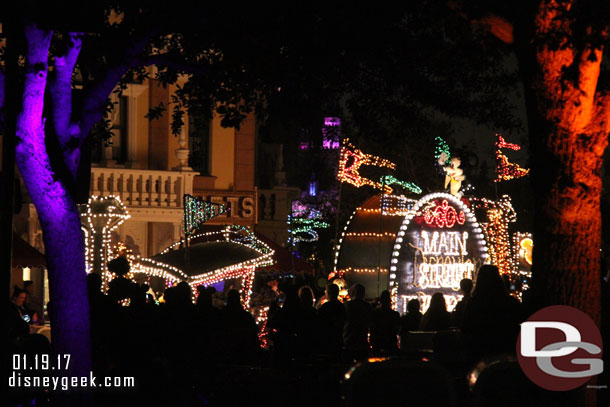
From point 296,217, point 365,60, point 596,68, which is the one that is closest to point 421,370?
point 596,68

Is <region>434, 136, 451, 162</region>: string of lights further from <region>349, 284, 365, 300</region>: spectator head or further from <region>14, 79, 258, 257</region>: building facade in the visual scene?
<region>349, 284, 365, 300</region>: spectator head

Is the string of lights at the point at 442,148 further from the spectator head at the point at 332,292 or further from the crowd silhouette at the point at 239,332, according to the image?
the spectator head at the point at 332,292

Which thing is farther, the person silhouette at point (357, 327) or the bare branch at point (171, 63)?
the person silhouette at point (357, 327)

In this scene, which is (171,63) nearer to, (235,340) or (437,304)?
(235,340)

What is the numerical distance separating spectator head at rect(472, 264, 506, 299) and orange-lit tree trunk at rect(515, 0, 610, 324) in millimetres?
1939

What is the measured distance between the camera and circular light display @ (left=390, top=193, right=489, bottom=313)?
22.7m

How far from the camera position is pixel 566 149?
29.8 ft

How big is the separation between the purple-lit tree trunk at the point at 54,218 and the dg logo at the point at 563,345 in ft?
15.5

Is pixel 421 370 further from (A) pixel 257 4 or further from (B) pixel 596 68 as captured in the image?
(A) pixel 257 4

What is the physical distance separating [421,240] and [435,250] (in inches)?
16.9

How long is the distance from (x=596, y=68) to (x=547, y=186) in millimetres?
1027

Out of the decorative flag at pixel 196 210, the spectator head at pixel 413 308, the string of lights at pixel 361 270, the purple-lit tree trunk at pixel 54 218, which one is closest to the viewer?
the purple-lit tree trunk at pixel 54 218

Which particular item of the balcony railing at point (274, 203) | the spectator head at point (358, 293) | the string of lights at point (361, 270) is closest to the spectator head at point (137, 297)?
the spectator head at point (358, 293)

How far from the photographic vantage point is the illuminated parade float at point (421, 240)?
74.6ft
